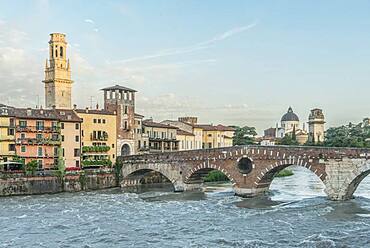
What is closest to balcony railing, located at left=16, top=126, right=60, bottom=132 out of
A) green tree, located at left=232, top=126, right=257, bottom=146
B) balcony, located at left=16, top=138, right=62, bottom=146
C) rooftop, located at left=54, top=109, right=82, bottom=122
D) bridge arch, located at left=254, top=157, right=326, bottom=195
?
balcony, located at left=16, top=138, right=62, bottom=146

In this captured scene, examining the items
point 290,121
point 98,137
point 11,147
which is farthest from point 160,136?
point 290,121

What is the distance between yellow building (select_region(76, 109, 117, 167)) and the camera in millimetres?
66312

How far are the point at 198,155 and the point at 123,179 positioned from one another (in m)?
12.2

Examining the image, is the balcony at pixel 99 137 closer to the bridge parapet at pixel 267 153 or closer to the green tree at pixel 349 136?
the bridge parapet at pixel 267 153

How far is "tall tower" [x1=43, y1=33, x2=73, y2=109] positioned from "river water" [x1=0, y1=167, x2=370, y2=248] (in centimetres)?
2866

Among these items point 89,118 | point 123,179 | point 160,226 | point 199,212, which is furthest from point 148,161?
point 160,226

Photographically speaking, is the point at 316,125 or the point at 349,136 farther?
the point at 316,125

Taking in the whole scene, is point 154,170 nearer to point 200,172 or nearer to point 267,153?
point 200,172

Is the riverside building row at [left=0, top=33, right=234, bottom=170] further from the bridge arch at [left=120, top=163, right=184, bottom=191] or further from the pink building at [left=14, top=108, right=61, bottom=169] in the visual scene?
the bridge arch at [left=120, top=163, right=184, bottom=191]

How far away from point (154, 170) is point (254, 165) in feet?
44.8

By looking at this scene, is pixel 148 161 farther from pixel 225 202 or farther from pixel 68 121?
pixel 225 202

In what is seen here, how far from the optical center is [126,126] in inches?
2813

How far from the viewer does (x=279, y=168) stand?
52.8m

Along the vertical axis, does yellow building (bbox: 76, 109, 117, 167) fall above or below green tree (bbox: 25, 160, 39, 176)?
above
